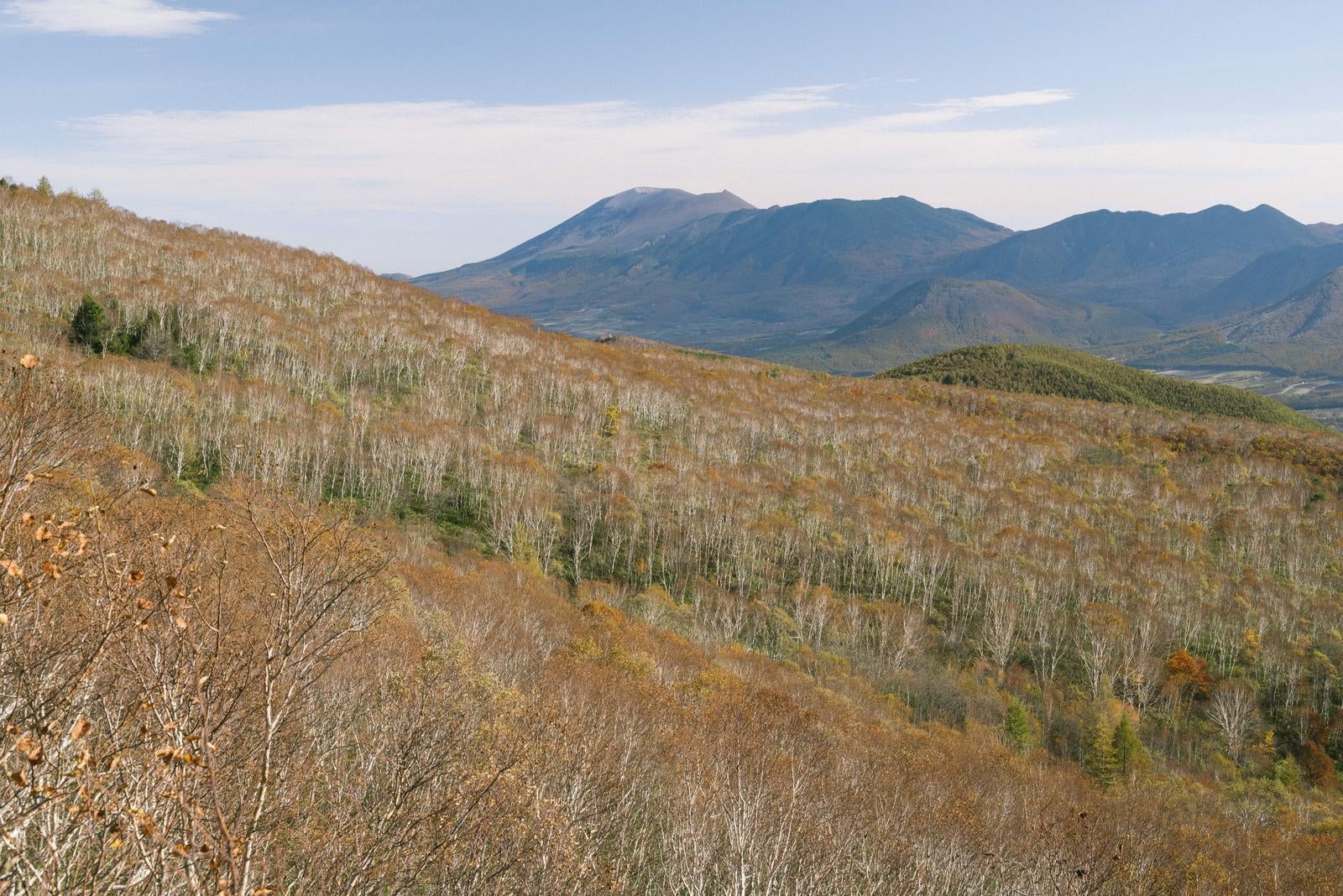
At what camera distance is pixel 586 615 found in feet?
182

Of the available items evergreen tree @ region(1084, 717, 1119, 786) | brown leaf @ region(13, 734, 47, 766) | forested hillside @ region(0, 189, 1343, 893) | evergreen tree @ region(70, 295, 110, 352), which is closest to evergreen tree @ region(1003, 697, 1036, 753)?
forested hillside @ region(0, 189, 1343, 893)

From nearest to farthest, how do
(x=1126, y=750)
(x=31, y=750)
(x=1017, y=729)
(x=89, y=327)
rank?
(x=31, y=750), (x=1126, y=750), (x=1017, y=729), (x=89, y=327)

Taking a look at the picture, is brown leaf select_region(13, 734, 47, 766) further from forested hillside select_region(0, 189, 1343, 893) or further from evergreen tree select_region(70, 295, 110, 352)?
evergreen tree select_region(70, 295, 110, 352)

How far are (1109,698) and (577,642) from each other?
45490 mm

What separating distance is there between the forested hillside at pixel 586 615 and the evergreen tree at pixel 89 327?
247 mm

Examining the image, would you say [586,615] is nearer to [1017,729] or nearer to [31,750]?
[1017,729]

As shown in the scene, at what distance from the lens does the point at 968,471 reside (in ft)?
Answer: 378

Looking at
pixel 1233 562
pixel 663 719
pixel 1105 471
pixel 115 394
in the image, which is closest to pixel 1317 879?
pixel 663 719

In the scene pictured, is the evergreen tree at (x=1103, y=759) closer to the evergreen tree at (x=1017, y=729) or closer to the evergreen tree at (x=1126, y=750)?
the evergreen tree at (x=1126, y=750)

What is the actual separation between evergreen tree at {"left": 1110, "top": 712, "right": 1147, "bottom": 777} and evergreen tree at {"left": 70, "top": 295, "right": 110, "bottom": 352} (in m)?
88.3

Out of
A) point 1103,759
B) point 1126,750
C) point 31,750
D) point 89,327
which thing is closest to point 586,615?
point 1103,759

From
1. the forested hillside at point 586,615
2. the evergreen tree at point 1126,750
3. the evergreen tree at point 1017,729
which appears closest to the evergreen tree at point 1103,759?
the evergreen tree at point 1126,750

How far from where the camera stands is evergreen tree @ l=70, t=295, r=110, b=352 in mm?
72375

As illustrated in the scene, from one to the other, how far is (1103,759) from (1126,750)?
199 cm
